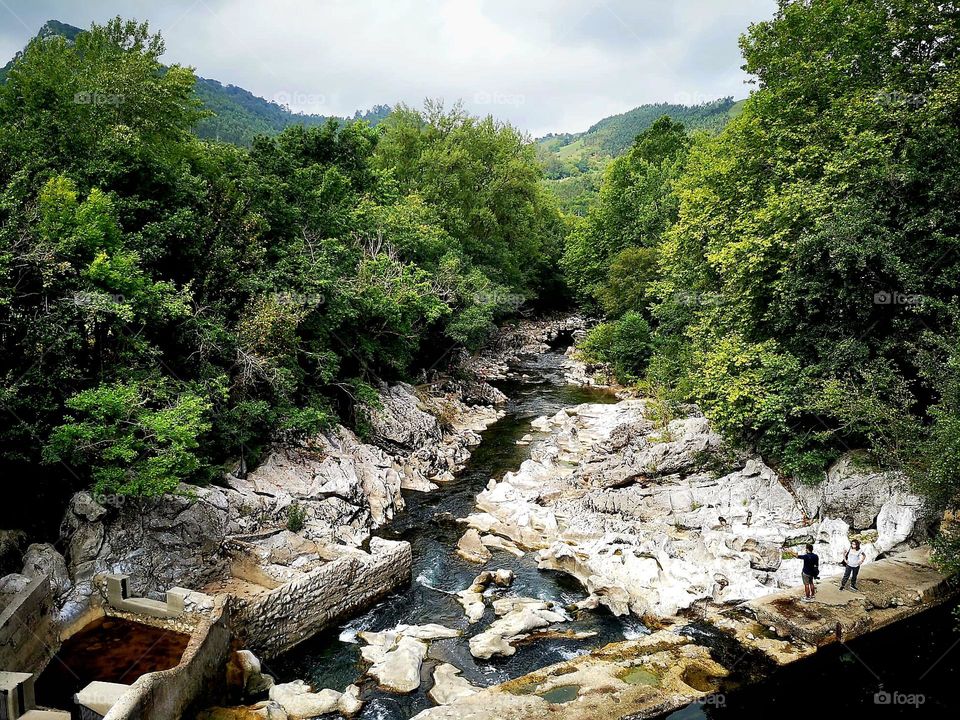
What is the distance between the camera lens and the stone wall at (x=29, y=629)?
30.0 ft

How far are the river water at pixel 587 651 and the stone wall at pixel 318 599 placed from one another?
0.30 meters

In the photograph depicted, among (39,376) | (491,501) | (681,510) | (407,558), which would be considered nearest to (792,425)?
(681,510)

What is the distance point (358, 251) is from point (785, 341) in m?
16.2

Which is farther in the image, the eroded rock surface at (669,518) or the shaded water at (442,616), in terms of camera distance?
the eroded rock surface at (669,518)

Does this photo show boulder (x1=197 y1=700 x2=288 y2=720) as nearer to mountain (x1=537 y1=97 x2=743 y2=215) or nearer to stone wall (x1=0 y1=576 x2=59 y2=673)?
stone wall (x1=0 y1=576 x2=59 y2=673)

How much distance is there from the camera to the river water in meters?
10.1

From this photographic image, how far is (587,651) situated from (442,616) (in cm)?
341

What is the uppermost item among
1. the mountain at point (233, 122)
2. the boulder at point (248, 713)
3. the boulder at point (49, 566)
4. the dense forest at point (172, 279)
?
the mountain at point (233, 122)

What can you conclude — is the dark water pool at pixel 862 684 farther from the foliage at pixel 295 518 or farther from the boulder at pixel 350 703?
the foliage at pixel 295 518

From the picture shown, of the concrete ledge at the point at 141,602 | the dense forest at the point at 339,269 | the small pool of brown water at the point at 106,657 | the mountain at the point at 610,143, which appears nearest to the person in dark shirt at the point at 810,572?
the dense forest at the point at 339,269

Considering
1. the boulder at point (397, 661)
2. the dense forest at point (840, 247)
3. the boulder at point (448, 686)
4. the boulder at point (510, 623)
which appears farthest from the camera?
the dense forest at point (840, 247)

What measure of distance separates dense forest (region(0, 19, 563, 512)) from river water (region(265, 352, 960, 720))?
17.0 ft

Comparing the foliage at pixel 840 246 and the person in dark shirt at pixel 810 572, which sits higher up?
the foliage at pixel 840 246

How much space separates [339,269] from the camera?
824 inches
